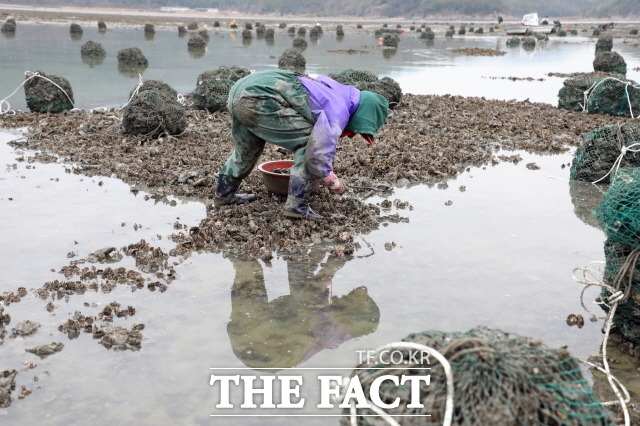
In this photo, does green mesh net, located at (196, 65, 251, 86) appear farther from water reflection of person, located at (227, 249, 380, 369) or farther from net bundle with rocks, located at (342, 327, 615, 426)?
net bundle with rocks, located at (342, 327, 615, 426)

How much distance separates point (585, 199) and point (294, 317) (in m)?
4.03

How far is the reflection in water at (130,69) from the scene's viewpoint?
17.0 meters

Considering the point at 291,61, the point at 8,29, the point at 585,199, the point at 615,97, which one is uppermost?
the point at 615,97

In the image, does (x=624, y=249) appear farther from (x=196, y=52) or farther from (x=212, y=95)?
(x=196, y=52)

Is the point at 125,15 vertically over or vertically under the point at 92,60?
under

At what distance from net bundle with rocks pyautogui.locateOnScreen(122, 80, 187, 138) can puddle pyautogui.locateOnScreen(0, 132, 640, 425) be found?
5.94ft

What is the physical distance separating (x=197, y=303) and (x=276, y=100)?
1.94 metres

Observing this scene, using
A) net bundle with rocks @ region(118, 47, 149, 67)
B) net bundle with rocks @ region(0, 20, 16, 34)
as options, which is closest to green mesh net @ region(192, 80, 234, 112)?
net bundle with rocks @ region(118, 47, 149, 67)

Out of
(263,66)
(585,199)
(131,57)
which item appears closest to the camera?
(585,199)

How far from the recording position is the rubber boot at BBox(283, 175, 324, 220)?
5469 mm

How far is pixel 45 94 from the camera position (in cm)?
1015

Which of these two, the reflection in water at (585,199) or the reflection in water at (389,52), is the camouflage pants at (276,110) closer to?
the reflection in water at (585,199)

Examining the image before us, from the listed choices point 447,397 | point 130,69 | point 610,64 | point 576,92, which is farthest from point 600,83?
point 130,69

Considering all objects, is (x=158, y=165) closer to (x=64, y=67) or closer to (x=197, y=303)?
(x=197, y=303)
